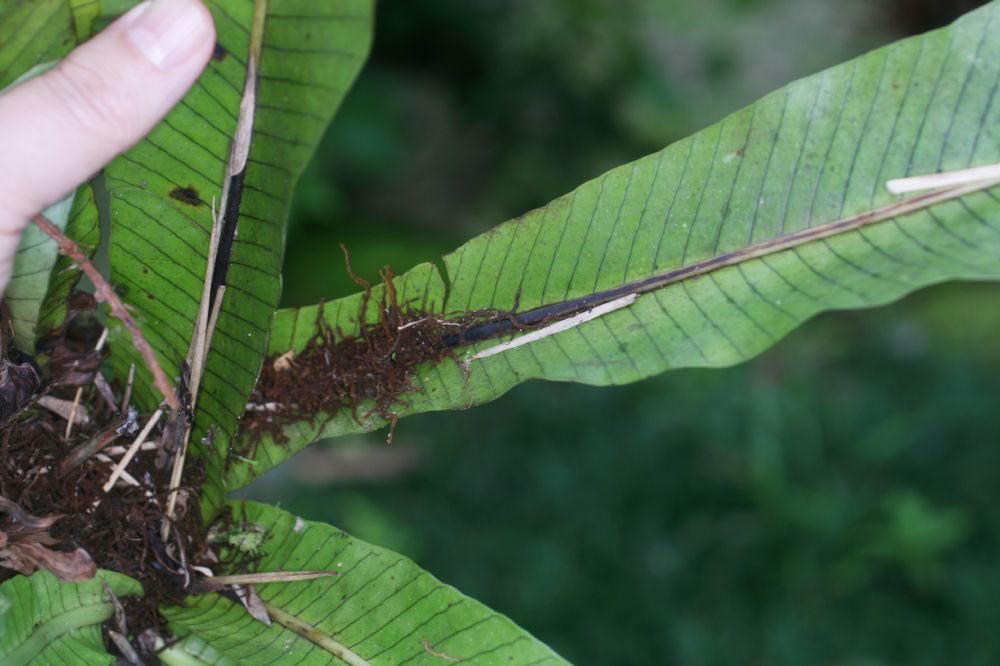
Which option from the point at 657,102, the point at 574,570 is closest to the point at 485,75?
the point at 657,102

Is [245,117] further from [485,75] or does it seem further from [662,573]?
[485,75]

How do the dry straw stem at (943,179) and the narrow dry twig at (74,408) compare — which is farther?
the narrow dry twig at (74,408)

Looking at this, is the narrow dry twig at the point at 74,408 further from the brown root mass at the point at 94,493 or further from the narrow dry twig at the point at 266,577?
the narrow dry twig at the point at 266,577

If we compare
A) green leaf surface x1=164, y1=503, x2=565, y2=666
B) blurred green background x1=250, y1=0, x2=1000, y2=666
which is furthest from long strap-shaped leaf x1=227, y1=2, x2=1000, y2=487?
blurred green background x1=250, y1=0, x2=1000, y2=666

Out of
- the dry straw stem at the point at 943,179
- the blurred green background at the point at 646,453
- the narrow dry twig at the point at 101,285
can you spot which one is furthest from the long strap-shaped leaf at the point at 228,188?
the blurred green background at the point at 646,453

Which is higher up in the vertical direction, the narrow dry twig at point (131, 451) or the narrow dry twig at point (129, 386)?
the narrow dry twig at point (129, 386)

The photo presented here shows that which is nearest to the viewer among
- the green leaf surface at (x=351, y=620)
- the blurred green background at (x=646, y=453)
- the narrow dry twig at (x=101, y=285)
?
the narrow dry twig at (x=101, y=285)

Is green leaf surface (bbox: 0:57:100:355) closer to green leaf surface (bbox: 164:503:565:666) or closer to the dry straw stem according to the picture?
green leaf surface (bbox: 164:503:565:666)
